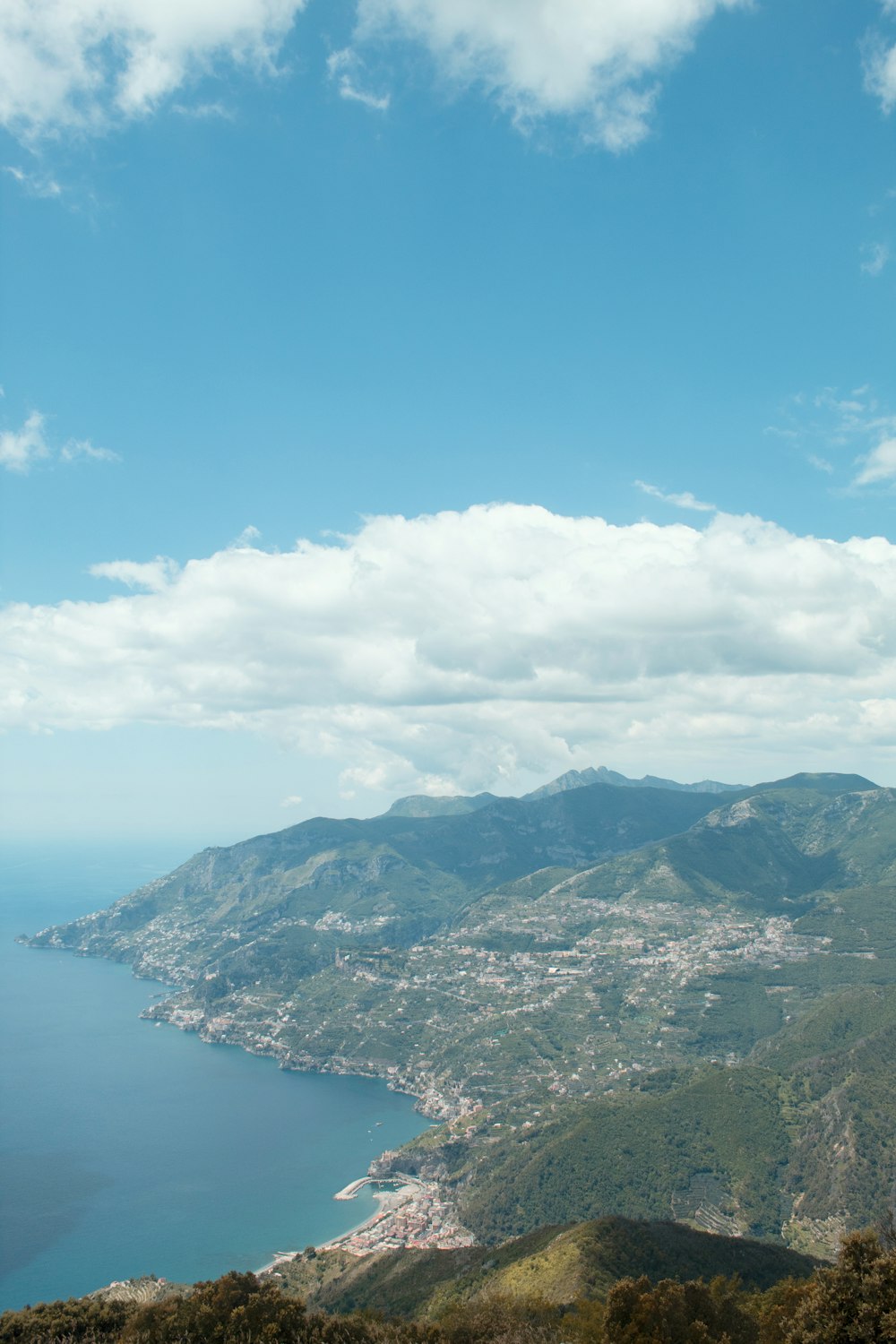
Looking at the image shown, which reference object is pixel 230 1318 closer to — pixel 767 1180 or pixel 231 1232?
→ pixel 231 1232

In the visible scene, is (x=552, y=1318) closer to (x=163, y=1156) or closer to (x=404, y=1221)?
(x=404, y=1221)

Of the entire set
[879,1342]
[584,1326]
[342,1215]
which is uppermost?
[879,1342]

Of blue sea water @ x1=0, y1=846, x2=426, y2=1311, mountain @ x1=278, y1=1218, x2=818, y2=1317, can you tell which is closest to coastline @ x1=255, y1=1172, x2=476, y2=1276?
blue sea water @ x1=0, y1=846, x2=426, y2=1311

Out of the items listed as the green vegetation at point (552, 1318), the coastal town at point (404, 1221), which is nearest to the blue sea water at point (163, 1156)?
the coastal town at point (404, 1221)

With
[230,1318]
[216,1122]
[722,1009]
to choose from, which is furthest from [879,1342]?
[722,1009]

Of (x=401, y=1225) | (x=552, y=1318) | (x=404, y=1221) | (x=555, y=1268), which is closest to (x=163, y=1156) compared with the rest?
(x=404, y=1221)

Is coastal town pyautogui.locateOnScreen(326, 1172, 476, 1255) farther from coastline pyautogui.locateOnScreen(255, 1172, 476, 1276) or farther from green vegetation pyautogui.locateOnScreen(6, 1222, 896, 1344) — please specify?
green vegetation pyautogui.locateOnScreen(6, 1222, 896, 1344)

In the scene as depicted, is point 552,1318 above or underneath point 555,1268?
above

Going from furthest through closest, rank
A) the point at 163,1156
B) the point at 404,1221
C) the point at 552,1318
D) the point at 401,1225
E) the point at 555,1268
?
the point at 163,1156 < the point at 404,1221 < the point at 401,1225 < the point at 555,1268 < the point at 552,1318
